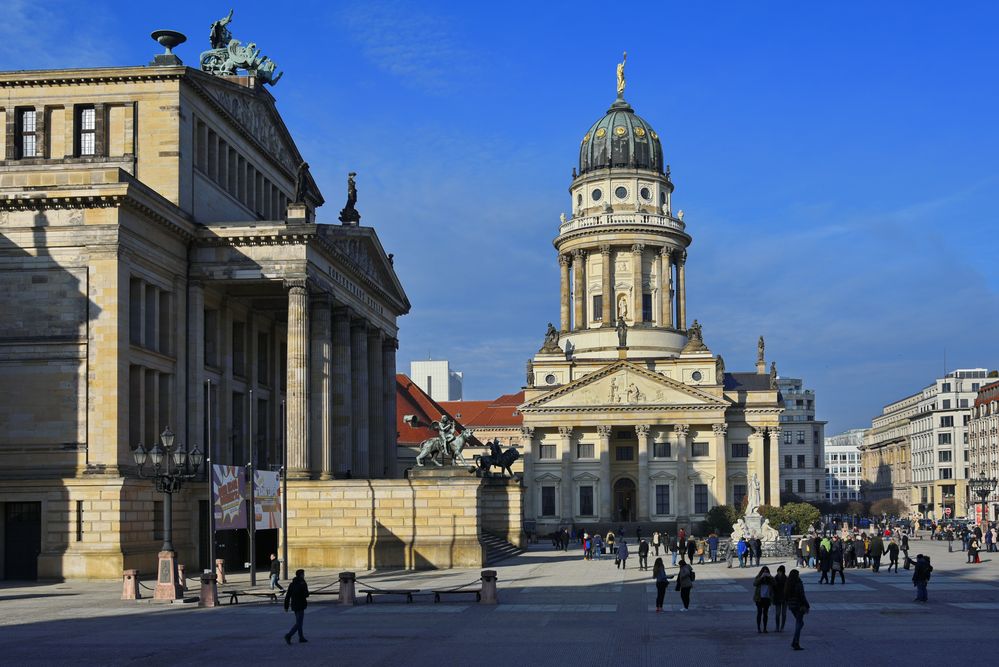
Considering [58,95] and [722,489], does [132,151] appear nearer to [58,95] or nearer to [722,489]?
[58,95]

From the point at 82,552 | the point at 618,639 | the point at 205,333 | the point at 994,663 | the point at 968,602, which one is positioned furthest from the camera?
the point at 205,333

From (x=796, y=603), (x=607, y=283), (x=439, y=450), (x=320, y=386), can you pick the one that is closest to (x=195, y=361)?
(x=320, y=386)

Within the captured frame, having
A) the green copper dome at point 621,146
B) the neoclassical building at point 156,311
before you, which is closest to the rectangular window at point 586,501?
the green copper dome at point 621,146

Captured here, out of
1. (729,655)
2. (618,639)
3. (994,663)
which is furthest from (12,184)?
(994,663)

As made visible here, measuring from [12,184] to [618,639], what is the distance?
99.3 ft

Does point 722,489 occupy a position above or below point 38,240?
below

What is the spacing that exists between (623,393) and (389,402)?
193ft

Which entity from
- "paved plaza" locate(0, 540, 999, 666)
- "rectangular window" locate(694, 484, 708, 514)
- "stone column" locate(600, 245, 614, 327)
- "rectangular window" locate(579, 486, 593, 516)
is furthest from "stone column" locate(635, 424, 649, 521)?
"paved plaza" locate(0, 540, 999, 666)

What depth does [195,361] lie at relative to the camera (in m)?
55.4

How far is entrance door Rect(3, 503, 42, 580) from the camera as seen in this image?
4825 cm

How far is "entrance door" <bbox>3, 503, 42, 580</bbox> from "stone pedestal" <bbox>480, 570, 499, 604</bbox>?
1842 centimetres

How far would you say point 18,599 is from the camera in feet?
131

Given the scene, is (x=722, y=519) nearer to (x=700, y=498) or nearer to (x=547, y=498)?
(x=700, y=498)

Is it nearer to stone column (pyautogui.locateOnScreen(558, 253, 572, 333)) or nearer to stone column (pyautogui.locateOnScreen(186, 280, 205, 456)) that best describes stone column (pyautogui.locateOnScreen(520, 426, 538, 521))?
stone column (pyautogui.locateOnScreen(558, 253, 572, 333))
